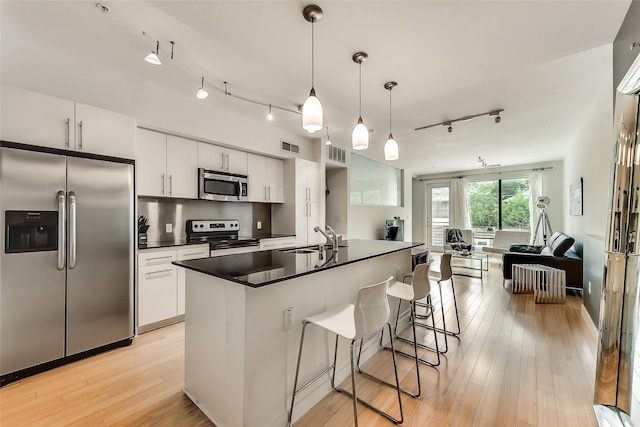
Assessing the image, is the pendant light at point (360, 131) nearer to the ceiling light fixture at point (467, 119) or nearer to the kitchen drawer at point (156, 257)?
the ceiling light fixture at point (467, 119)

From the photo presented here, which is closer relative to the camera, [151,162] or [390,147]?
[390,147]

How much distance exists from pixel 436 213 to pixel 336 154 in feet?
17.2

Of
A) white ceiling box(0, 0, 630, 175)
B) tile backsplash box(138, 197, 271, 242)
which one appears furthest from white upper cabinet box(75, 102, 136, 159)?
tile backsplash box(138, 197, 271, 242)

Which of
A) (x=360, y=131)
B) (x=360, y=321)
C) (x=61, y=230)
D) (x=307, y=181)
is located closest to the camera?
(x=360, y=321)

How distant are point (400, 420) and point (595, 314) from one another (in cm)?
272

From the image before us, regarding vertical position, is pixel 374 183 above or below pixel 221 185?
above

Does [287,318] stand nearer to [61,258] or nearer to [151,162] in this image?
[61,258]

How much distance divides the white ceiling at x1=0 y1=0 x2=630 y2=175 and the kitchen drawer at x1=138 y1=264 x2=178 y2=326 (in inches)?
68.6

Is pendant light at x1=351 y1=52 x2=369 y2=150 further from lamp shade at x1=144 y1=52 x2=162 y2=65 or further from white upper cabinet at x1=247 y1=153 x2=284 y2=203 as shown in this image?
white upper cabinet at x1=247 y1=153 x2=284 y2=203

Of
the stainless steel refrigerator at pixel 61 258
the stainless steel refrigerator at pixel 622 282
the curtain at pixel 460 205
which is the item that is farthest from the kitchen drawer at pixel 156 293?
the curtain at pixel 460 205

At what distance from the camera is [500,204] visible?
7.71 meters

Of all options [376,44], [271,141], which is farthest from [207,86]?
[376,44]

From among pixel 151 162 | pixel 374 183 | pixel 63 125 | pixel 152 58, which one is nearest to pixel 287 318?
pixel 152 58

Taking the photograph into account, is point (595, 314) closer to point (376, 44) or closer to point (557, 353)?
point (557, 353)
